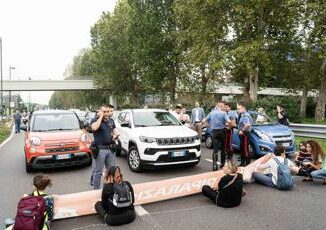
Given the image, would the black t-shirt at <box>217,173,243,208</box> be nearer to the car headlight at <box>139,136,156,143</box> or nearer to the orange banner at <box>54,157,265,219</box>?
the orange banner at <box>54,157,265,219</box>

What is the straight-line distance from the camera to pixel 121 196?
531 cm

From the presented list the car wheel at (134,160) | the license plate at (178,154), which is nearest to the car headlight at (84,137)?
the car wheel at (134,160)

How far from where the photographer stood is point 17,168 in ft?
34.7

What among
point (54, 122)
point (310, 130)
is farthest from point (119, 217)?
point (310, 130)

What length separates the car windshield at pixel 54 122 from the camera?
1038cm

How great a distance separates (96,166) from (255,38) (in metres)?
19.2

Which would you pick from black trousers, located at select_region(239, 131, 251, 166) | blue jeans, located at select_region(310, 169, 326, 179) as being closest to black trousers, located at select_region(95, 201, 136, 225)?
blue jeans, located at select_region(310, 169, 326, 179)

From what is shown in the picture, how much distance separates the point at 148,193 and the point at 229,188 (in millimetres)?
1471

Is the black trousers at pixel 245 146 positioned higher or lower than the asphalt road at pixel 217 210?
Answer: higher

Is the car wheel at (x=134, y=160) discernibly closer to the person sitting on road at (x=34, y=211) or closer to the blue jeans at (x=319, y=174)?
the person sitting on road at (x=34, y=211)

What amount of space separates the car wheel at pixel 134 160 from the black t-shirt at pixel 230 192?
329 centimetres

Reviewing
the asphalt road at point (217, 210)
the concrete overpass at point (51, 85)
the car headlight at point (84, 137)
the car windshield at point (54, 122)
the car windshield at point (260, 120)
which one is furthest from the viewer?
the concrete overpass at point (51, 85)

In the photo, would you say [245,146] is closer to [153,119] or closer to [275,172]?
[275,172]

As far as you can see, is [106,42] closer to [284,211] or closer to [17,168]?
[17,168]
